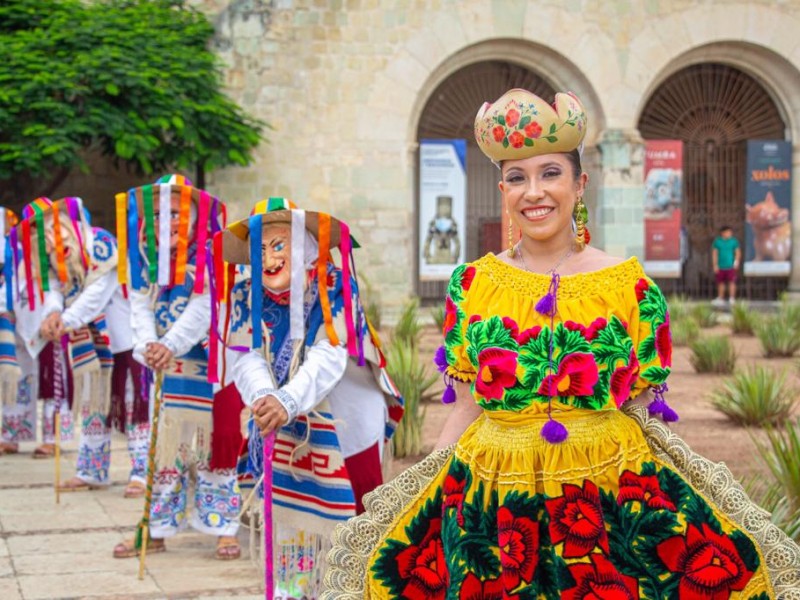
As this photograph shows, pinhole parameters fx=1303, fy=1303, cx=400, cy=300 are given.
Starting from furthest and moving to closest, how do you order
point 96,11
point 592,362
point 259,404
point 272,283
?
point 96,11
point 272,283
point 259,404
point 592,362

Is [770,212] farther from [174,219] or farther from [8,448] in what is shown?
[174,219]

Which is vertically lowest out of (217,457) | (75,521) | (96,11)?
(75,521)

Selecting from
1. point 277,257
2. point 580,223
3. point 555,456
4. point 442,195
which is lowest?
point 555,456

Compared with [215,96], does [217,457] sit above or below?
below

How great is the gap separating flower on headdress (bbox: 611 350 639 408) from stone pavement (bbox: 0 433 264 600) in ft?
9.06

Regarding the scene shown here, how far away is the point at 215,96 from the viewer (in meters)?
18.1

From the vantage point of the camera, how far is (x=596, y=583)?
3250mm

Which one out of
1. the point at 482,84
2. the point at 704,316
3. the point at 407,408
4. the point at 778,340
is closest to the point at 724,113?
the point at 482,84

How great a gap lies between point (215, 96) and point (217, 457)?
40.6 feet

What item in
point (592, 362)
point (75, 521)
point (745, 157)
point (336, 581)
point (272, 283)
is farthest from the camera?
point (745, 157)

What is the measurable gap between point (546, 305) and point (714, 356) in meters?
10.2

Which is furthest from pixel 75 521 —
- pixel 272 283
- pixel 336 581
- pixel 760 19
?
pixel 760 19

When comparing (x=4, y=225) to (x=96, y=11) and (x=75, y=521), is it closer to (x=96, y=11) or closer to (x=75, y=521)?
(x=75, y=521)

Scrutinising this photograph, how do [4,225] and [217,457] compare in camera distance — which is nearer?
[217,457]
